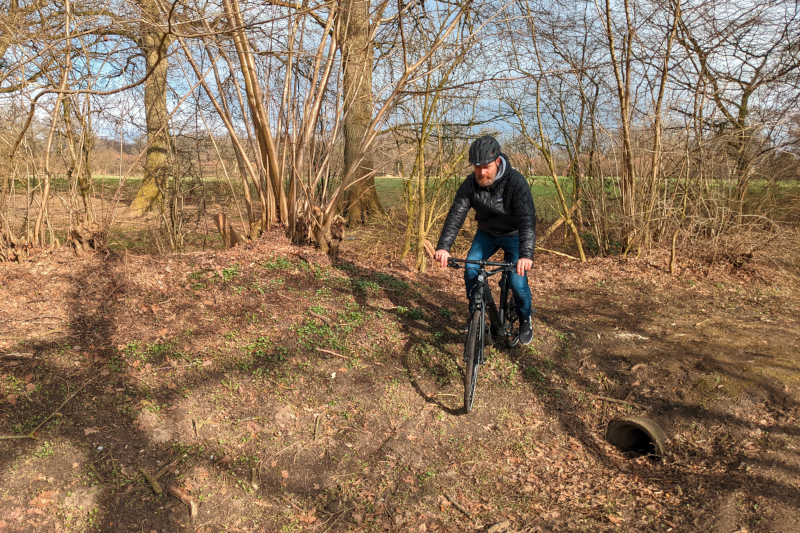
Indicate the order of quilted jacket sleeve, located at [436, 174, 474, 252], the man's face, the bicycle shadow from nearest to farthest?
the man's face, quilted jacket sleeve, located at [436, 174, 474, 252], the bicycle shadow

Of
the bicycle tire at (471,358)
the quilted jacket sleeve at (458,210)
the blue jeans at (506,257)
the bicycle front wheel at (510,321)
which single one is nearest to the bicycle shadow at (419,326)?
the bicycle tire at (471,358)

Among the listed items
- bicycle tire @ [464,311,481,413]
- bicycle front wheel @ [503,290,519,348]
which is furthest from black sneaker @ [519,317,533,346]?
bicycle tire @ [464,311,481,413]

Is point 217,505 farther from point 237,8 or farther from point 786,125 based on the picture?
point 786,125

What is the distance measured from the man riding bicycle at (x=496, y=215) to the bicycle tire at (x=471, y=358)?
7.1 inches

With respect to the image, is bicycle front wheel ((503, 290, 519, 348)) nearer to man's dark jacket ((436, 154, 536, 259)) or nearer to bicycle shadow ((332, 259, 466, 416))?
bicycle shadow ((332, 259, 466, 416))

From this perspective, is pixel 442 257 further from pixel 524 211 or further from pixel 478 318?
pixel 524 211

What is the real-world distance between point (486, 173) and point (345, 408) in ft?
7.63

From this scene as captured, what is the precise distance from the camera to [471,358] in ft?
14.3

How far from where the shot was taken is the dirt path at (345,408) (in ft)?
11.5

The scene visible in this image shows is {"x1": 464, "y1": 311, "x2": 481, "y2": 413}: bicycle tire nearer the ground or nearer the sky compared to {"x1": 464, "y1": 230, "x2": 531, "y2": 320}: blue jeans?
nearer the ground

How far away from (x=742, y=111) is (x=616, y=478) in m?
8.78

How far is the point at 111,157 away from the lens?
21.2 feet

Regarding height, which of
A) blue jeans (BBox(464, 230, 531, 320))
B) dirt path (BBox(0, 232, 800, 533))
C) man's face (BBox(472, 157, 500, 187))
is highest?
man's face (BBox(472, 157, 500, 187))

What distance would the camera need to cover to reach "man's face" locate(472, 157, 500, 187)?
4.49 metres
